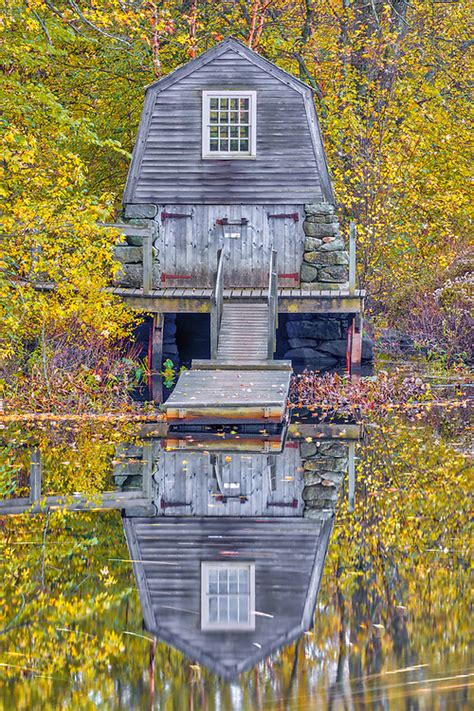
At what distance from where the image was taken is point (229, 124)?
22.9 m

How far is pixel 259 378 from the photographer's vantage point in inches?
693

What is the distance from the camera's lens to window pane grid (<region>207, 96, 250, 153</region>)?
23.0 m

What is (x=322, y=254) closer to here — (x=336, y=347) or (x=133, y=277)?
(x=336, y=347)

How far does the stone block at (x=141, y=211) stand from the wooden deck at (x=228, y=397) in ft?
19.6

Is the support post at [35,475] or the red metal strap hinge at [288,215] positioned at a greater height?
the red metal strap hinge at [288,215]

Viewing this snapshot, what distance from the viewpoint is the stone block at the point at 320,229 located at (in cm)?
2305

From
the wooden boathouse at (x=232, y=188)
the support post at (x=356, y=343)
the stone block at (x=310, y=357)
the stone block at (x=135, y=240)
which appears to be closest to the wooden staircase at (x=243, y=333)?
the wooden boathouse at (x=232, y=188)

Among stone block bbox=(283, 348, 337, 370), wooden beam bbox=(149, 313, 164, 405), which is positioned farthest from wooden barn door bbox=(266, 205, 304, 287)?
wooden beam bbox=(149, 313, 164, 405)

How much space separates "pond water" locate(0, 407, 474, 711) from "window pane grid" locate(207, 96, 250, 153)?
10624mm

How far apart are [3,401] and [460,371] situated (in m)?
9.22

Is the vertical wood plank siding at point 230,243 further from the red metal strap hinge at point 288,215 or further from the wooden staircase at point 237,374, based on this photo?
the wooden staircase at point 237,374

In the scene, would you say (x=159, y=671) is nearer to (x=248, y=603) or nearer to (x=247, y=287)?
(x=248, y=603)

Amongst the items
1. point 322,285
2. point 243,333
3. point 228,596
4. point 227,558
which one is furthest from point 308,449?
point 322,285

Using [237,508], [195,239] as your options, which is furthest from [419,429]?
[195,239]
